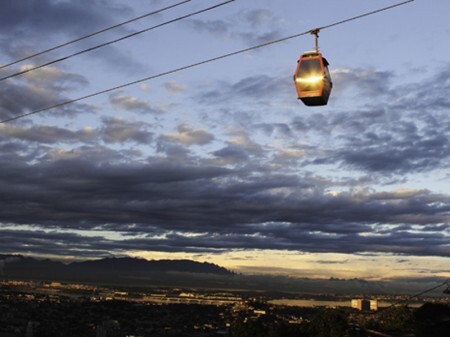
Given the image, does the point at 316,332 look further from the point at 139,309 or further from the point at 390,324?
the point at 139,309

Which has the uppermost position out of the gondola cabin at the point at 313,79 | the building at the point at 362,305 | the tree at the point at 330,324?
the gondola cabin at the point at 313,79

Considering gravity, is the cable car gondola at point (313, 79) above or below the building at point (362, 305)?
above

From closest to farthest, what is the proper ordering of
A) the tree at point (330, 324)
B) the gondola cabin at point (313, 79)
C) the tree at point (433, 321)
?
the gondola cabin at point (313, 79) < the tree at point (433, 321) < the tree at point (330, 324)

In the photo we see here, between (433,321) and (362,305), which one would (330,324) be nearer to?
(433,321)

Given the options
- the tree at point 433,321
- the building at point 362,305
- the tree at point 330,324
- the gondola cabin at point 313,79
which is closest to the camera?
the gondola cabin at point 313,79

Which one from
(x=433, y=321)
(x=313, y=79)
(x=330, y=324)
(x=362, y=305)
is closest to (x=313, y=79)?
(x=313, y=79)

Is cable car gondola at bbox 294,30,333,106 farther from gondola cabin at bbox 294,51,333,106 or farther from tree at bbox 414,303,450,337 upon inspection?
tree at bbox 414,303,450,337

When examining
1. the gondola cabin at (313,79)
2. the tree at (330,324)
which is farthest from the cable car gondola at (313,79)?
the tree at (330,324)

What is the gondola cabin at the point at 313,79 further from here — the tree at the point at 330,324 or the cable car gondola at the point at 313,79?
the tree at the point at 330,324
